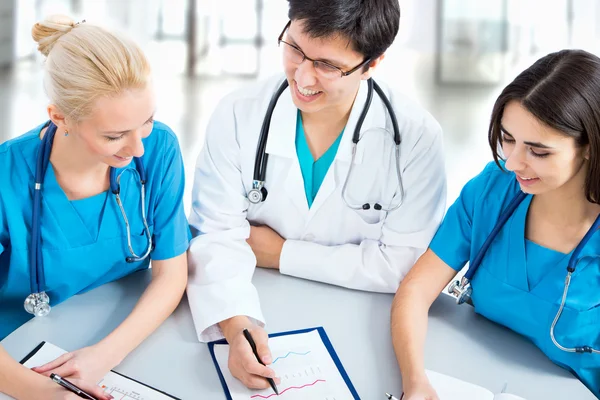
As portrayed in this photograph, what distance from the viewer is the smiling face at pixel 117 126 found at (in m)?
1.22

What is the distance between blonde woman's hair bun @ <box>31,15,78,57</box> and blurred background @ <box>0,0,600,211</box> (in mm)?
2970

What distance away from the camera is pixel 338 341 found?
→ 4.40 ft

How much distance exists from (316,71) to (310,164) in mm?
278

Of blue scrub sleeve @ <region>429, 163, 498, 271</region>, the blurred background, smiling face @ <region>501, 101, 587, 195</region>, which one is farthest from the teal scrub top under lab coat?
the blurred background

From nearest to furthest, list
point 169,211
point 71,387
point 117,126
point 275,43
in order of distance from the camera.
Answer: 1. point 71,387
2. point 117,126
3. point 169,211
4. point 275,43

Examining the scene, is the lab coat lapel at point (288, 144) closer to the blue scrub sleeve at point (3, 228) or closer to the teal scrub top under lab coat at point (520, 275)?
the teal scrub top under lab coat at point (520, 275)

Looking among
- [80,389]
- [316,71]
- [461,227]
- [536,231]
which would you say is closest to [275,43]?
[316,71]

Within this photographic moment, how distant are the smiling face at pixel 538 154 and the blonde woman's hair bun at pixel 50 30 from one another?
86 centimetres

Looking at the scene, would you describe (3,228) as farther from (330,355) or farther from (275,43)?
(275,43)

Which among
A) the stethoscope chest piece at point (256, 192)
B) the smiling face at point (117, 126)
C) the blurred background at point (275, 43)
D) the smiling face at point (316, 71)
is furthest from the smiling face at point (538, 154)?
the blurred background at point (275, 43)

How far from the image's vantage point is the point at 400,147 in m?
1.57

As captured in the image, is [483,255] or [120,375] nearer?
[120,375]

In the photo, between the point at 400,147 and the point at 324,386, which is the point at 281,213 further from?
the point at 324,386

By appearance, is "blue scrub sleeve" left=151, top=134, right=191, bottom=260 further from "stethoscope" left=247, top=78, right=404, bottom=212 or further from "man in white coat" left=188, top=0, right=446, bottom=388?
"stethoscope" left=247, top=78, right=404, bottom=212
